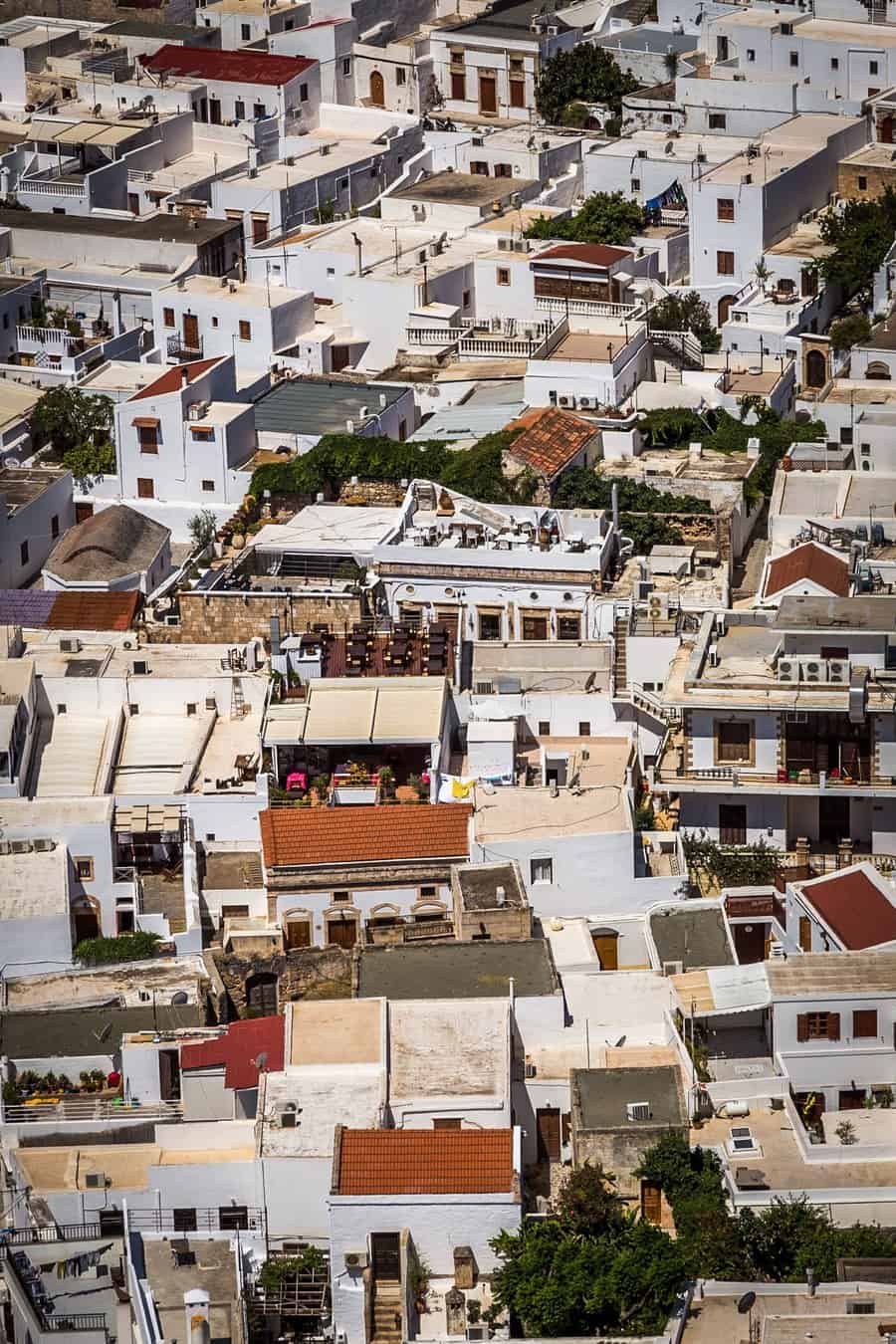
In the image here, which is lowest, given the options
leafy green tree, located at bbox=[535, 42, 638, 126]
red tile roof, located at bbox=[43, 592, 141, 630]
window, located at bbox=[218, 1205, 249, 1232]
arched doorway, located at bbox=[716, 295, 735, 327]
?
window, located at bbox=[218, 1205, 249, 1232]

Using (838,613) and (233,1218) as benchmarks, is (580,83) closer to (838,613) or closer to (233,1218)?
(838,613)

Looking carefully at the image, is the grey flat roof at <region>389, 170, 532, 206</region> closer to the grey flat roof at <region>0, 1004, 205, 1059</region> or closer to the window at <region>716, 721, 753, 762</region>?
the window at <region>716, 721, 753, 762</region>

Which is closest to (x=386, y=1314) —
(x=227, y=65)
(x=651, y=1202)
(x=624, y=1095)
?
(x=651, y=1202)

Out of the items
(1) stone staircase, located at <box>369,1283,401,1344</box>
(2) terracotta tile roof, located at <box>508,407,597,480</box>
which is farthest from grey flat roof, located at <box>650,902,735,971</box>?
(2) terracotta tile roof, located at <box>508,407,597,480</box>

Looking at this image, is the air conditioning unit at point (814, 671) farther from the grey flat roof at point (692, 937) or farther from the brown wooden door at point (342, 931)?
the brown wooden door at point (342, 931)

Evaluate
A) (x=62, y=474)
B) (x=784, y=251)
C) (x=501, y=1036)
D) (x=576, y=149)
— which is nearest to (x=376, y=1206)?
(x=501, y=1036)
